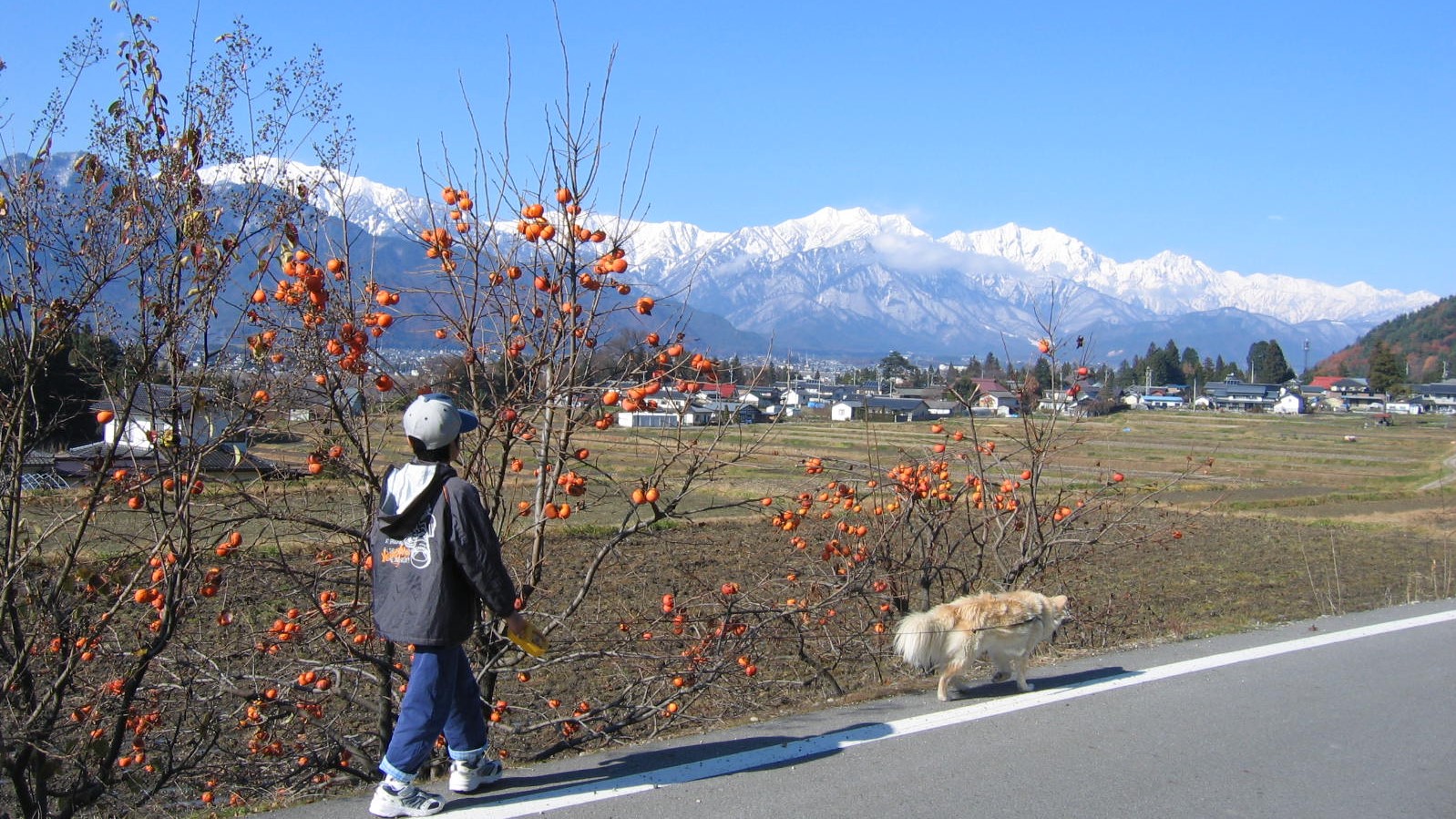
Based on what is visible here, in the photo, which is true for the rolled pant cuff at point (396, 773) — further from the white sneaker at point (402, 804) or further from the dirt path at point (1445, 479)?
the dirt path at point (1445, 479)

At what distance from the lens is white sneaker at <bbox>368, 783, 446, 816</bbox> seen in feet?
12.4

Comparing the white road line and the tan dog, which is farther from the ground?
the tan dog

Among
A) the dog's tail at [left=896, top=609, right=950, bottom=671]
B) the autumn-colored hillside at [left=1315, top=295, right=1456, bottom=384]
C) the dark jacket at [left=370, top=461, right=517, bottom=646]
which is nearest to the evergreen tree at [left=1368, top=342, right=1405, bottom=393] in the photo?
the autumn-colored hillside at [left=1315, top=295, right=1456, bottom=384]

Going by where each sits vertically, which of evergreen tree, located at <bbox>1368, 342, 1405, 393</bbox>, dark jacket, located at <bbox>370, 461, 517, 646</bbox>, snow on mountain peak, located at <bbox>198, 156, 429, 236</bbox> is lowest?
dark jacket, located at <bbox>370, 461, 517, 646</bbox>

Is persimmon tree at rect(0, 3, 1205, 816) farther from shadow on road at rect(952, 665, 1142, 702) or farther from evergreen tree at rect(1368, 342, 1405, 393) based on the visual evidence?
evergreen tree at rect(1368, 342, 1405, 393)

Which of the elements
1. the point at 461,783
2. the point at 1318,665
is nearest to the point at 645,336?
the point at 461,783

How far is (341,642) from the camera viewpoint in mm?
5176

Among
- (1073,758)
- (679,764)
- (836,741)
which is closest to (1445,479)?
(1073,758)

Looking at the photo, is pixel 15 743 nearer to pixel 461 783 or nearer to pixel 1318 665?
pixel 461 783

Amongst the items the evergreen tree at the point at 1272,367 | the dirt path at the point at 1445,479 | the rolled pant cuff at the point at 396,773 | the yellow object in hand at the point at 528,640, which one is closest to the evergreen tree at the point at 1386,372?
the evergreen tree at the point at 1272,367

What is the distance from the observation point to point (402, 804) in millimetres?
3809

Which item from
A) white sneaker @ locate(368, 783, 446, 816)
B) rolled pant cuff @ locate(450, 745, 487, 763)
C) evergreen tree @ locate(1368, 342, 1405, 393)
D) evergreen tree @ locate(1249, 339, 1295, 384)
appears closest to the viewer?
white sneaker @ locate(368, 783, 446, 816)

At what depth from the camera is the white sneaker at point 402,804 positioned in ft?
12.4

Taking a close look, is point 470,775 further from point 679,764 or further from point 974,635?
point 974,635
